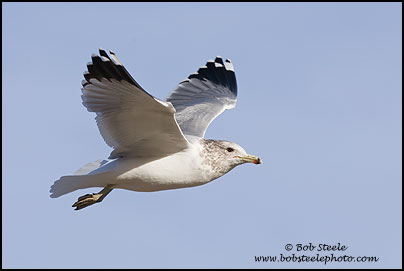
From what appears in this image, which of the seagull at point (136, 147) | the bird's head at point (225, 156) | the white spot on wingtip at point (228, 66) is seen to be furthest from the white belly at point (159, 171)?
the white spot on wingtip at point (228, 66)

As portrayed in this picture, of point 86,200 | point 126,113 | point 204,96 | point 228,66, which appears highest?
point 228,66

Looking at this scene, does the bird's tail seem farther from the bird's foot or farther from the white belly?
the bird's foot

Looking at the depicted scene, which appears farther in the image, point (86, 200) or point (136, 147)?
point (86, 200)

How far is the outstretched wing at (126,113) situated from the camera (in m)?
6.03

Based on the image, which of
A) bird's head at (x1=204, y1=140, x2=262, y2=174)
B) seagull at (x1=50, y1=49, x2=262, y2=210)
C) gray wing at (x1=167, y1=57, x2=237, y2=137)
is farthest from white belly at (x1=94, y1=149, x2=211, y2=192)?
gray wing at (x1=167, y1=57, x2=237, y2=137)

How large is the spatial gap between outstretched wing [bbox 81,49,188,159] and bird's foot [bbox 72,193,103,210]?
0.41 metres

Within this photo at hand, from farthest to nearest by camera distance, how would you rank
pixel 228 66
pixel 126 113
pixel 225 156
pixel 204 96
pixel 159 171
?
pixel 228 66, pixel 204 96, pixel 225 156, pixel 159 171, pixel 126 113

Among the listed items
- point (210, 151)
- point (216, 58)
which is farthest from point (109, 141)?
point (216, 58)

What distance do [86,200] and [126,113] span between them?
1.12 metres

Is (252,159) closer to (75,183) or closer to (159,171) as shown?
(159,171)

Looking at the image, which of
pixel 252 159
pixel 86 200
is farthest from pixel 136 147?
pixel 252 159

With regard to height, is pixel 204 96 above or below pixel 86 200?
above

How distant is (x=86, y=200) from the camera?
7078 millimetres

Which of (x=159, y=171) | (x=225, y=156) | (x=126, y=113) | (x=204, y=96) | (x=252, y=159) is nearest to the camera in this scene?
(x=126, y=113)
